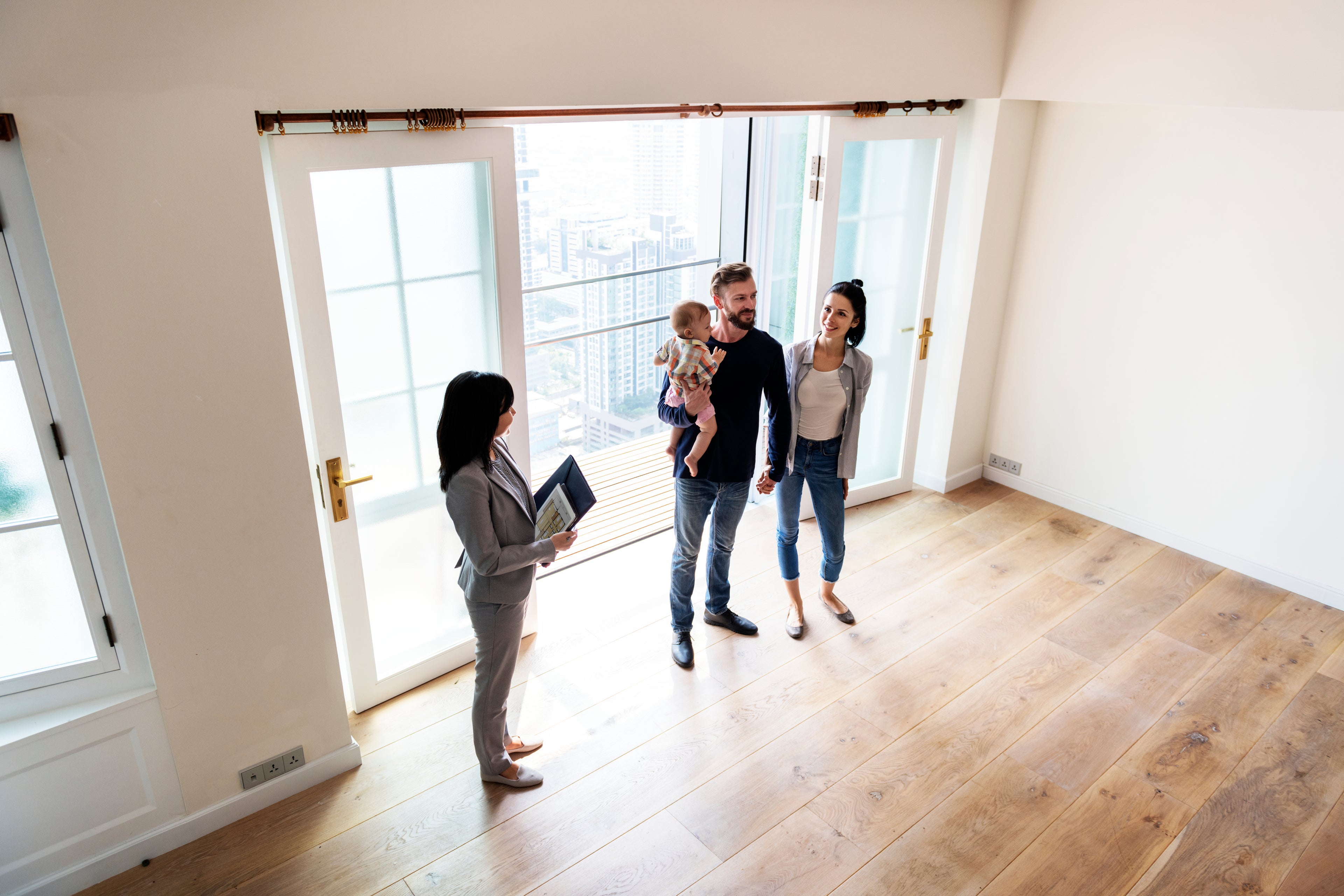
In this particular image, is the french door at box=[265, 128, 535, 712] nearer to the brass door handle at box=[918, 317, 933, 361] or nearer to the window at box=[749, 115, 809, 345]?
the window at box=[749, 115, 809, 345]

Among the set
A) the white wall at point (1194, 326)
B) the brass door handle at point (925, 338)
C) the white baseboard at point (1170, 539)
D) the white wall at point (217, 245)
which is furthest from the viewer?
the brass door handle at point (925, 338)

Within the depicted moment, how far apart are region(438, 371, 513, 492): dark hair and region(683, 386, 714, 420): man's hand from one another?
0.86 meters

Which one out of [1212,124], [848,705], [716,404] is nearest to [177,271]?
[716,404]

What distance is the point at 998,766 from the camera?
312 centimetres

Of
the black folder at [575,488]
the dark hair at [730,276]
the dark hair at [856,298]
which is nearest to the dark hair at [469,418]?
the black folder at [575,488]

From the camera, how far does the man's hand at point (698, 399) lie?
3.17m

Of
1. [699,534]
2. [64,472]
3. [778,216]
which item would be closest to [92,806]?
[64,472]

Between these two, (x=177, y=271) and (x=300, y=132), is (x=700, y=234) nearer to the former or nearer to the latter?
(x=300, y=132)

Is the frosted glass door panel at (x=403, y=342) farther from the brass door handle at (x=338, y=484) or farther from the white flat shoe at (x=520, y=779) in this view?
the white flat shoe at (x=520, y=779)

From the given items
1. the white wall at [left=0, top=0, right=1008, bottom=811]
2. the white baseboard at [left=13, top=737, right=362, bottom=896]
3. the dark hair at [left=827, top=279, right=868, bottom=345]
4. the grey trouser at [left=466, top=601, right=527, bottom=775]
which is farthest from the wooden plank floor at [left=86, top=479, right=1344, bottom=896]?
the dark hair at [left=827, top=279, right=868, bottom=345]

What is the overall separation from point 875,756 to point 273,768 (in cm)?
204

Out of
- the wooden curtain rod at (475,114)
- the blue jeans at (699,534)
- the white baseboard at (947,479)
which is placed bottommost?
the white baseboard at (947,479)

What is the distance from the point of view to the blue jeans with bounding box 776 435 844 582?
3.60 m

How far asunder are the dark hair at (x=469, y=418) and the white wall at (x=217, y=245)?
0.51 m
